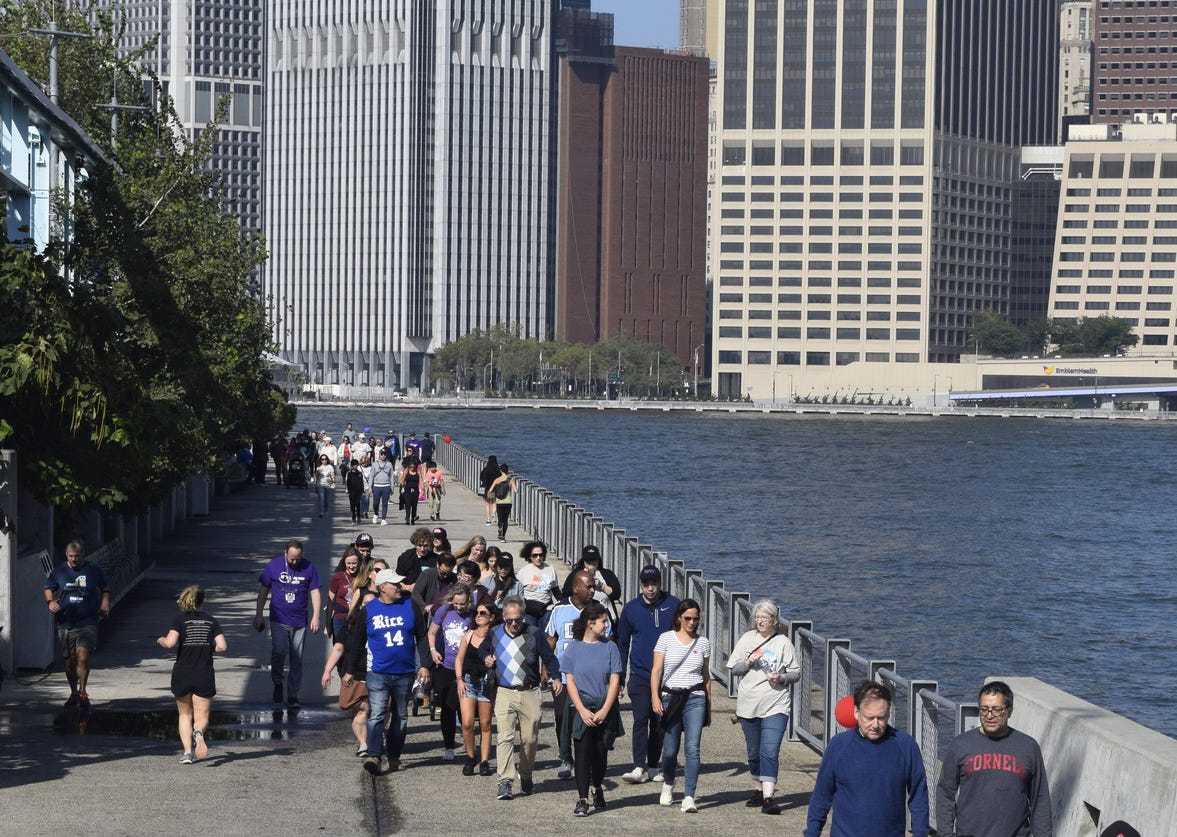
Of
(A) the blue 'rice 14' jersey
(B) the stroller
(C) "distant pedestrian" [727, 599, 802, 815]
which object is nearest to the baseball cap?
(A) the blue 'rice 14' jersey

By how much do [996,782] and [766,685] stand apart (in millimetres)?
4486

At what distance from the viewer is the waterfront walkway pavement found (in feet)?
49.5

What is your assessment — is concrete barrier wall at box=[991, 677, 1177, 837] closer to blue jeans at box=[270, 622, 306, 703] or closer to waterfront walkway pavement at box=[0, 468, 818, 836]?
waterfront walkway pavement at box=[0, 468, 818, 836]

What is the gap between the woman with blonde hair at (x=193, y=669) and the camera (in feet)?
56.2

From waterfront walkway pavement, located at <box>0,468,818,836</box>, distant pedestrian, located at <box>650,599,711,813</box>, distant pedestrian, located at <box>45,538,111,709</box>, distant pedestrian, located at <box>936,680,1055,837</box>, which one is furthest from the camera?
distant pedestrian, located at <box>45,538,111,709</box>

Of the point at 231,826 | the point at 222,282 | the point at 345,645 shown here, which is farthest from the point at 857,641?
the point at 231,826

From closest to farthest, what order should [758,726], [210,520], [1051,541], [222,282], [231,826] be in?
1. [231,826]
2. [758,726]
3. [222,282]
4. [210,520]
5. [1051,541]

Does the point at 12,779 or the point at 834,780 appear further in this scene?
the point at 12,779

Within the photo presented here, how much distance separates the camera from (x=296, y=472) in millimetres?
61875

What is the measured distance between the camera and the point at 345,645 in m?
17.3

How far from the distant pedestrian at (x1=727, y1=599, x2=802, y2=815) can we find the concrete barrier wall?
5.95 ft

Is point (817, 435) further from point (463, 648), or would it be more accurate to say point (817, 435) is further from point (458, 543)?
point (463, 648)

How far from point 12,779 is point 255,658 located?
7.95m

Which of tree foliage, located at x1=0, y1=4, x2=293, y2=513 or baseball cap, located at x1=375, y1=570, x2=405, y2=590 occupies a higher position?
tree foliage, located at x1=0, y1=4, x2=293, y2=513
